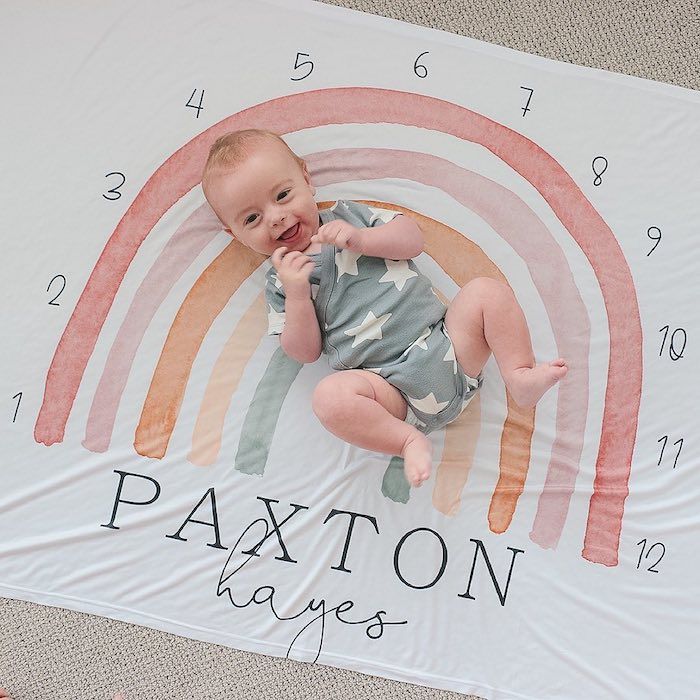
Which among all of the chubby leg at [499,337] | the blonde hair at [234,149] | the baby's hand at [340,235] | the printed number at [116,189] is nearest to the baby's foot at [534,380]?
the chubby leg at [499,337]

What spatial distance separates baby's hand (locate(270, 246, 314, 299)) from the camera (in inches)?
33.4

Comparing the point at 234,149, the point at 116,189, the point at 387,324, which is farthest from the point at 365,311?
the point at 116,189

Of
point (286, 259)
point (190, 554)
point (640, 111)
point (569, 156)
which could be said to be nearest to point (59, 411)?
point (190, 554)

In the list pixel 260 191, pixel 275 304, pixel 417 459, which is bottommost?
pixel 417 459

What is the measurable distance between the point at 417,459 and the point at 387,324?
17 centimetres

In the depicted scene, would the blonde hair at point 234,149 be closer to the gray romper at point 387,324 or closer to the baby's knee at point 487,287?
the gray romper at point 387,324

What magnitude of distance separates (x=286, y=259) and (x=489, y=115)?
340 millimetres

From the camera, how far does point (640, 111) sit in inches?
37.5

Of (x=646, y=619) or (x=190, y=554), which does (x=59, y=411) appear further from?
(x=646, y=619)

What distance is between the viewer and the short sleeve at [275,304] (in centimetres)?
90

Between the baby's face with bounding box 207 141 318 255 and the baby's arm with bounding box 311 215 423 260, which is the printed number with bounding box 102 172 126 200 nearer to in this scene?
the baby's face with bounding box 207 141 318 255

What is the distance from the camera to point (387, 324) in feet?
2.89

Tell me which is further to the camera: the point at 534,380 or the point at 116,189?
the point at 116,189

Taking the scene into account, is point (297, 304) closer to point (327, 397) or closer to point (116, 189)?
point (327, 397)
